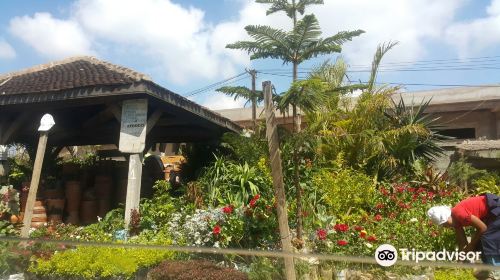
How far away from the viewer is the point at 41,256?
5.57m

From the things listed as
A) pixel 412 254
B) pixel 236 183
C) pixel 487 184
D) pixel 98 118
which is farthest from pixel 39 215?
pixel 487 184

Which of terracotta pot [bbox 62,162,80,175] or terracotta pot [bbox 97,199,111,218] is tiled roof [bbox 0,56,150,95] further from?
terracotta pot [bbox 97,199,111,218]

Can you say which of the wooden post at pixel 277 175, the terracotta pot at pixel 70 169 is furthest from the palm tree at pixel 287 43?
the terracotta pot at pixel 70 169

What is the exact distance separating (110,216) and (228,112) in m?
10.1

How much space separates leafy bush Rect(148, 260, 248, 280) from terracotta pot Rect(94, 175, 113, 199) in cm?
488

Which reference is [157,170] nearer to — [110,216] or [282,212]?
[110,216]

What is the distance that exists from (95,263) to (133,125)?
2.45m

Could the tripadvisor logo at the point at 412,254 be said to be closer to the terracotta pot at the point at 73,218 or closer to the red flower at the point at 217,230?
the red flower at the point at 217,230

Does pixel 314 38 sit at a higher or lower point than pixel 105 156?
higher

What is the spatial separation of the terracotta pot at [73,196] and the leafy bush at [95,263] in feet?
12.1

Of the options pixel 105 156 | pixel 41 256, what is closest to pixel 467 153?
pixel 41 256

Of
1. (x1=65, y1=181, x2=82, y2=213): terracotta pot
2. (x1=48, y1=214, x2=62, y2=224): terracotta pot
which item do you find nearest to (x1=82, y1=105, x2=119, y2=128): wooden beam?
(x1=65, y1=181, x2=82, y2=213): terracotta pot

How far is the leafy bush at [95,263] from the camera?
17.0 feet

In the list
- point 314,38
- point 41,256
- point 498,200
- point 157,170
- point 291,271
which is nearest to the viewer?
point 498,200
